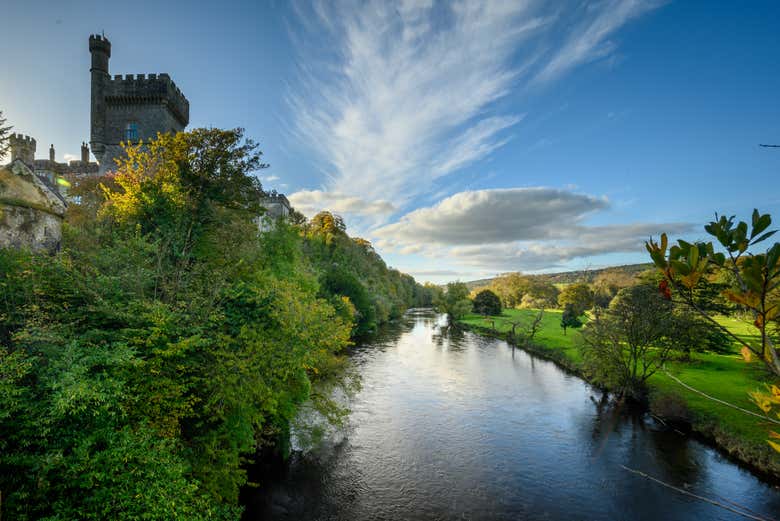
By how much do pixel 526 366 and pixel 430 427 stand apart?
2039 centimetres

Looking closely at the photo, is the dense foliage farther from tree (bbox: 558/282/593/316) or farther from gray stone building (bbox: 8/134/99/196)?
tree (bbox: 558/282/593/316)

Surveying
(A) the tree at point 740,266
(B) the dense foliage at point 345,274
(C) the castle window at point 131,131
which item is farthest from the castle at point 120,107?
(A) the tree at point 740,266

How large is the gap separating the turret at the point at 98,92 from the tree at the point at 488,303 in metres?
73.8

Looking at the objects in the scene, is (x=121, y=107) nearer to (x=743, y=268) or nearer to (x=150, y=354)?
(x=150, y=354)

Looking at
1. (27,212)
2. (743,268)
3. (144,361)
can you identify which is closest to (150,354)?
(144,361)

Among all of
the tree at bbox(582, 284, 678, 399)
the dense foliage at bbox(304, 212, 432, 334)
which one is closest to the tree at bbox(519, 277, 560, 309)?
the dense foliage at bbox(304, 212, 432, 334)

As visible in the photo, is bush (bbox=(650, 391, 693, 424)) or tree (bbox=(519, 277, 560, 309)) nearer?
bush (bbox=(650, 391, 693, 424))

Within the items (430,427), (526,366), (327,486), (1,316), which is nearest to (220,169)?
(1,316)

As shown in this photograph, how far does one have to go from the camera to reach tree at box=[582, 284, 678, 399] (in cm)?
2416

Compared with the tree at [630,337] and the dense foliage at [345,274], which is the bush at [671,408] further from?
the dense foliage at [345,274]

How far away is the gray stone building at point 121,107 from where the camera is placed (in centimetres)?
3184

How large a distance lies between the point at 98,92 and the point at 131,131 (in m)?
4.94

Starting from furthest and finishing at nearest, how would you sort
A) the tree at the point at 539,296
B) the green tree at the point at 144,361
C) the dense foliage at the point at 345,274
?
the tree at the point at 539,296
the dense foliage at the point at 345,274
the green tree at the point at 144,361

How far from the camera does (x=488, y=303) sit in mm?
85125
